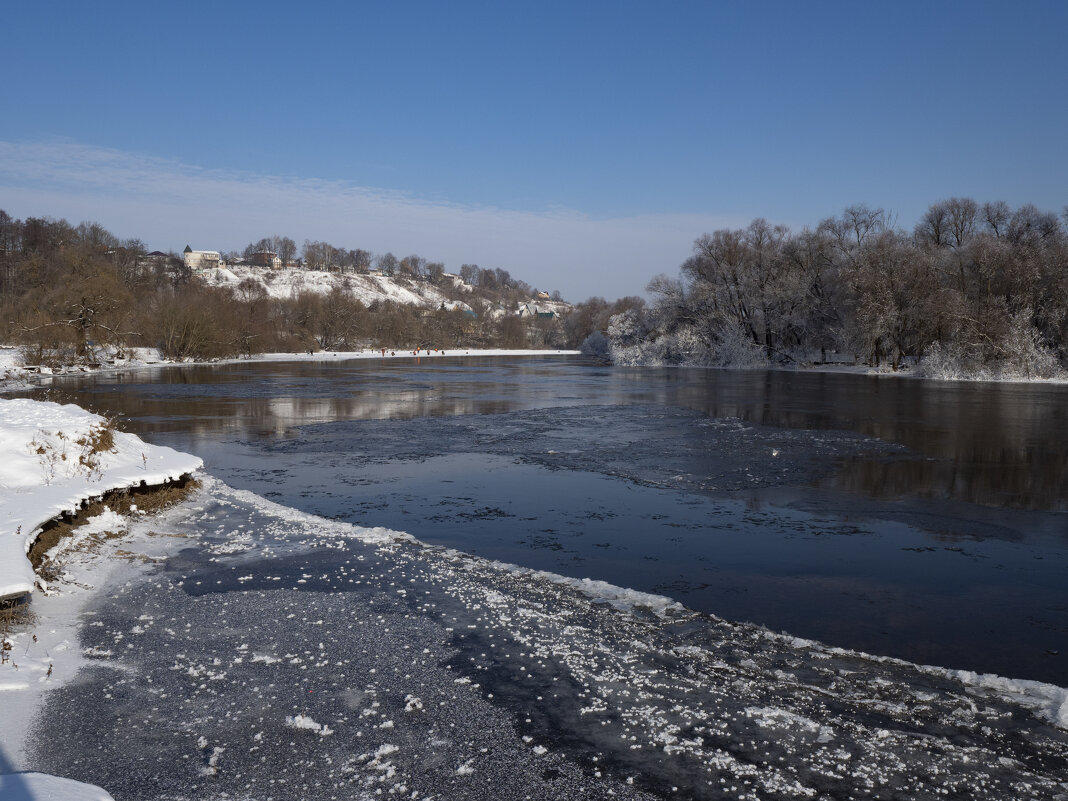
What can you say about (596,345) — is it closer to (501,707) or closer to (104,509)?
(104,509)

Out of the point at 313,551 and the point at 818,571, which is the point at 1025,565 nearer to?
the point at 818,571

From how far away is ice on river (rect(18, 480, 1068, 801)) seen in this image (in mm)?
3898

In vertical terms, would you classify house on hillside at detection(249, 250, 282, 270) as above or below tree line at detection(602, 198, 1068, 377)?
above

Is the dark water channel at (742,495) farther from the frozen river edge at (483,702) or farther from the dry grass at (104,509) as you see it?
the dry grass at (104,509)

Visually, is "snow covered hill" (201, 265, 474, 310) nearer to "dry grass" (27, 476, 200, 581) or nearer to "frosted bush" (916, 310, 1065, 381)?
"frosted bush" (916, 310, 1065, 381)

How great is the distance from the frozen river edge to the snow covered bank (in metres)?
1.16

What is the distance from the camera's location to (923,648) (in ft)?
19.3

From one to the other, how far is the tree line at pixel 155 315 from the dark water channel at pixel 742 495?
82.3 ft

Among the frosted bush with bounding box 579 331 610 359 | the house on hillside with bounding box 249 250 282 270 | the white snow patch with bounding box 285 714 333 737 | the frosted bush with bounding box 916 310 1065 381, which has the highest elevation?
the house on hillside with bounding box 249 250 282 270

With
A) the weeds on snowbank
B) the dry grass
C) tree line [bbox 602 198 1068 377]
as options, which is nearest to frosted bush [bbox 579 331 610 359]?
tree line [bbox 602 198 1068 377]

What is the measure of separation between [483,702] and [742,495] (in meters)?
7.98

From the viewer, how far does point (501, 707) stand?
4703 millimetres

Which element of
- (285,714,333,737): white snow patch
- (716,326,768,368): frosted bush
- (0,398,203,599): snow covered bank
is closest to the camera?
(285,714,333,737): white snow patch

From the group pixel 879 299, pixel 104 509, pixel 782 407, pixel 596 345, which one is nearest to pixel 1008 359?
pixel 879 299
